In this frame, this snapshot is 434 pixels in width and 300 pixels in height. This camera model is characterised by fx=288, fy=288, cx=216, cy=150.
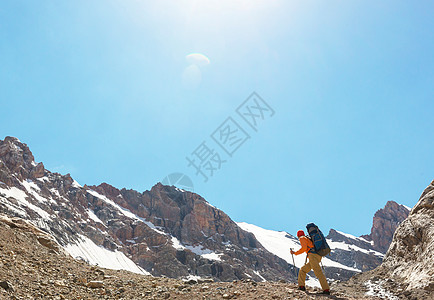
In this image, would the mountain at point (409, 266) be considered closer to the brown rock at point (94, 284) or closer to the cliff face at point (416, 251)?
the cliff face at point (416, 251)

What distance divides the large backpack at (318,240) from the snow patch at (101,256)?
14524 cm

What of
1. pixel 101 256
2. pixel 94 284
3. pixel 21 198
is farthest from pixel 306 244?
pixel 21 198

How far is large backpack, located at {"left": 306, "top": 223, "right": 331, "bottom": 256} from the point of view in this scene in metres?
12.1

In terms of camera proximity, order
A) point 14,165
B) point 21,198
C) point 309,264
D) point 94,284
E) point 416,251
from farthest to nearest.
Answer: point 14,165 → point 21,198 → point 416,251 → point 309,264 → point 94,284

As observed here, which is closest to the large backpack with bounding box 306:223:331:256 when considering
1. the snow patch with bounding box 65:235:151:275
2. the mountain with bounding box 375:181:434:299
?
the mountain with bounding box 375:181:434:299

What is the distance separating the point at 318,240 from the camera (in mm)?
12180

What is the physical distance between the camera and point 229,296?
10.4 meters

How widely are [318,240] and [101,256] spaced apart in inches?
6428

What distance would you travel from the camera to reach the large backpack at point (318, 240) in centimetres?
1205

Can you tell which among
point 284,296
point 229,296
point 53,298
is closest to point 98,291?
point 53,298

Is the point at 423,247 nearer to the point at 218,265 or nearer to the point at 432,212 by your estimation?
the point at 432,212

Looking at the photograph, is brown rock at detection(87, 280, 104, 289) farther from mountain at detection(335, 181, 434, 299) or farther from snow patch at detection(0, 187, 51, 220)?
snow patch at detection(0, 187, 51, 220)

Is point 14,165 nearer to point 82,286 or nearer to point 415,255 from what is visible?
point 82,286

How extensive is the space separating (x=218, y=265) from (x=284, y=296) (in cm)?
17872
